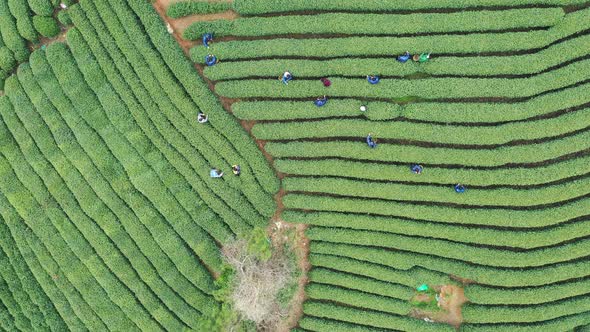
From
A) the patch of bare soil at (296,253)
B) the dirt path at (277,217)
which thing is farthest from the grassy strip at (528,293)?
the dirt path at (277,217)

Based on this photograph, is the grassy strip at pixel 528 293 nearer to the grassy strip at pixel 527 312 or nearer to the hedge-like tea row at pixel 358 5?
the grassy strip at pixel 527 312

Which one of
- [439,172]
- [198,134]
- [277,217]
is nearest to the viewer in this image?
[439,172]

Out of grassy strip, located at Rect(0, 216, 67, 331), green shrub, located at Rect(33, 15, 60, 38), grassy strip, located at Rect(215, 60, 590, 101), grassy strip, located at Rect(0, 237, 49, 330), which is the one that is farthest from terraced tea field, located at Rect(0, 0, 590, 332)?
grassy strip, located at Rect(0, 237, 49, 330)

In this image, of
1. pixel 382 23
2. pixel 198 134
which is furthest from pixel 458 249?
pixel 198 134

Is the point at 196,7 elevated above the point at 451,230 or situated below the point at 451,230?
above

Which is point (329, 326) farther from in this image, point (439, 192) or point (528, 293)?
point (528, 293)

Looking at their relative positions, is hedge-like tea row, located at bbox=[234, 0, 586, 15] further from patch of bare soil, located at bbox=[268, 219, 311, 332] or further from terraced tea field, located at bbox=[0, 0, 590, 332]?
patch of bare soil, located at bbox=[268, 219, 311, 332]

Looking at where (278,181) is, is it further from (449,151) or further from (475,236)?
(475,236)

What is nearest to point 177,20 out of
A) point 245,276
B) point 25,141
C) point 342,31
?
point 342,31
